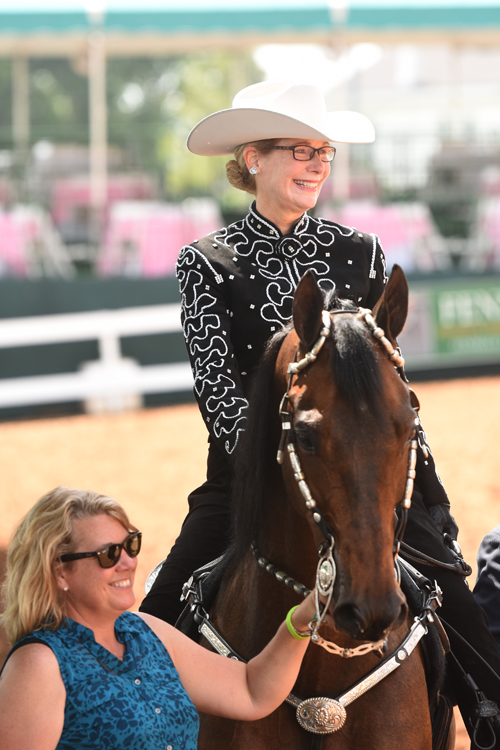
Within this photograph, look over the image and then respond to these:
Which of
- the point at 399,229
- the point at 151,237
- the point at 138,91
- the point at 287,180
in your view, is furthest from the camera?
the point at 138,91

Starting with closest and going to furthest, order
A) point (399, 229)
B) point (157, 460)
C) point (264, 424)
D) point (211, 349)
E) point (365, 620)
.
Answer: point (365, 620) < point (264, 424) < point (211, 349) < point (157, 460) < point (399, 229)

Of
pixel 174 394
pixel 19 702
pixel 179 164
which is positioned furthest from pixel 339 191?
pixel 179 164

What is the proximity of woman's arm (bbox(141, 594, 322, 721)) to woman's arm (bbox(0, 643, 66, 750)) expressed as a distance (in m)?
0.43

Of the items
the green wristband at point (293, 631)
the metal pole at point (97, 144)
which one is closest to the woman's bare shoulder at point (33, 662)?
the green wristband at point (293, 631)

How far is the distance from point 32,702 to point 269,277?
145 centimetres

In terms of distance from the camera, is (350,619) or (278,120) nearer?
(350,619)

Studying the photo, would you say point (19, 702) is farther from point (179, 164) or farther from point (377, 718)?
point (179, 164)

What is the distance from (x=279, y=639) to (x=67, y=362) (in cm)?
1098

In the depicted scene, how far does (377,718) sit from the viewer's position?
8.00 ft

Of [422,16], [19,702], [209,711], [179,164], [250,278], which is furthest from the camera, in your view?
[179,164]

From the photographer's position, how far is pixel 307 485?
80.7 inches

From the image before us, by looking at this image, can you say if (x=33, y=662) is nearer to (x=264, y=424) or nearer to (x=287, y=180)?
(x=264, y=424)

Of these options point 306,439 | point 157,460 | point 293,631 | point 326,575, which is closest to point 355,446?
point 306,439

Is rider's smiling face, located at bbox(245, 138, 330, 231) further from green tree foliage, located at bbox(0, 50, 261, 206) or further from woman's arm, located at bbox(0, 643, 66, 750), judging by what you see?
green tree foliage, located at bbox(0, 50, 261, 206)
